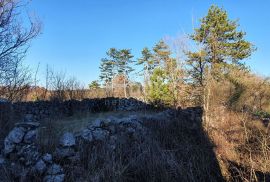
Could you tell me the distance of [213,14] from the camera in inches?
896

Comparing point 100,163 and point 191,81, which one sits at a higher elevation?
point 191,81

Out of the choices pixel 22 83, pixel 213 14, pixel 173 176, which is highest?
pixel 213 14

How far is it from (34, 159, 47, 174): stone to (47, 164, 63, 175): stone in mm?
83

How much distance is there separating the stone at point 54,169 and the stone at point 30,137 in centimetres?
76

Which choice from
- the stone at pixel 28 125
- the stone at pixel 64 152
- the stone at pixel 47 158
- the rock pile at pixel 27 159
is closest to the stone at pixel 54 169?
the rock pile at pixel 27 159

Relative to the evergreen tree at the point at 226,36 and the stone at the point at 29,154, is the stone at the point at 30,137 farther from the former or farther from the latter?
the evergreen tree at the point at 226,36

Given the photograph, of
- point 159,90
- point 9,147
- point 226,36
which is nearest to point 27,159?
point 9,147

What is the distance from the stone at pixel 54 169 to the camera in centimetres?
464

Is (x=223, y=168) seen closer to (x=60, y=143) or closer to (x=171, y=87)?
(x=60, y=143)

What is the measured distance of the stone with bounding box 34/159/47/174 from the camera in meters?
4.68

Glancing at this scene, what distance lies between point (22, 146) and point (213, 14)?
2056 centimetres

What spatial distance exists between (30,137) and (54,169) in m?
0.91

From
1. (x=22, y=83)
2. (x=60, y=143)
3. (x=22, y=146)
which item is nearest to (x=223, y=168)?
(x=60, y=143)

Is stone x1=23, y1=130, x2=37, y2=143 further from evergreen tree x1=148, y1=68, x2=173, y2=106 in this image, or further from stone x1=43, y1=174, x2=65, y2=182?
evergreen tree x1=148, y1=68, x2=173, y2=106
